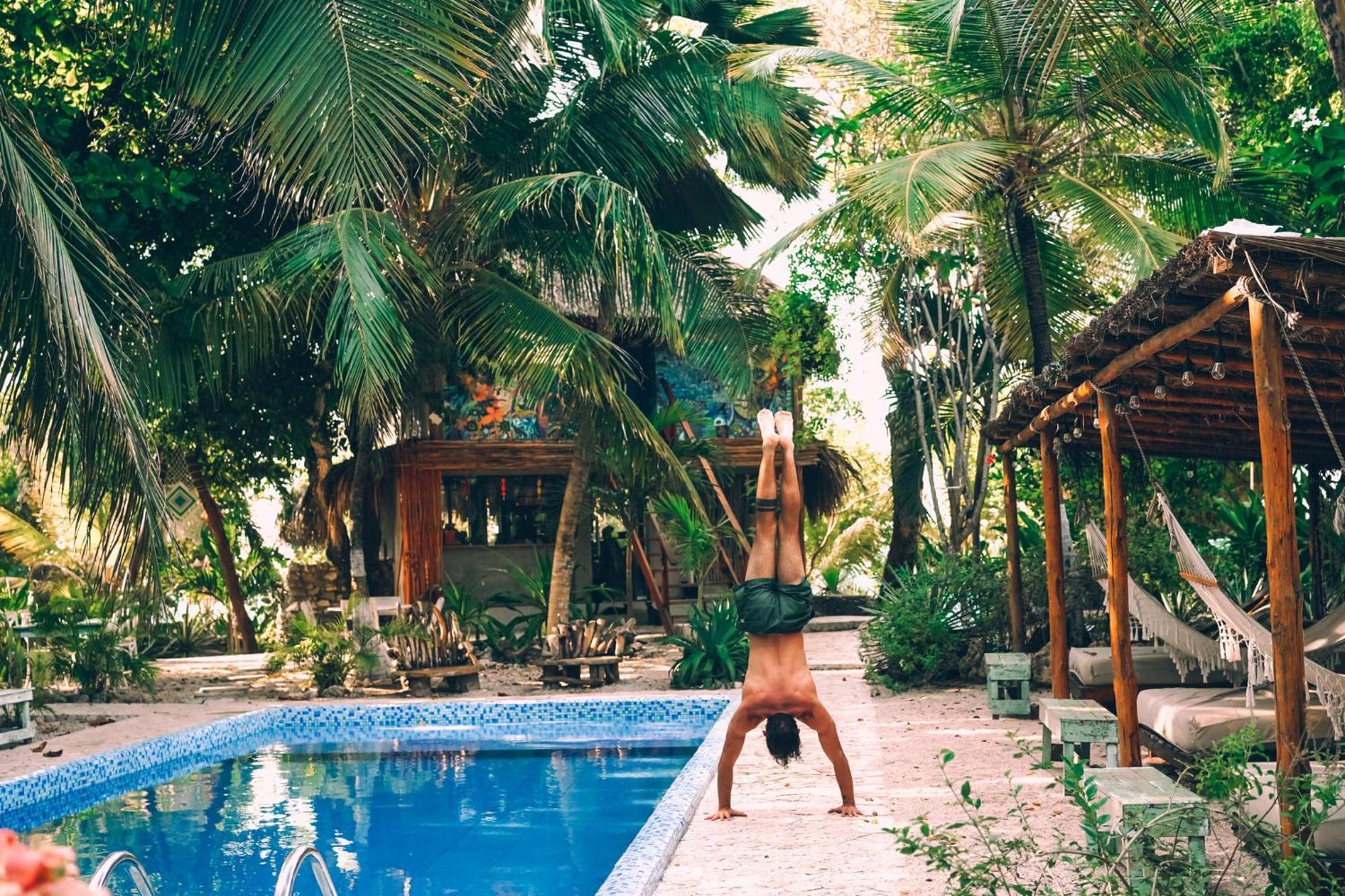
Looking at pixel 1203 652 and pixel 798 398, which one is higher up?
pixel 798 398

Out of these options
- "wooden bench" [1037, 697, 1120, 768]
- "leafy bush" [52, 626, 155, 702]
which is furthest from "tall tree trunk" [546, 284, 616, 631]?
"wooden bench" [1037, 697, 1120, 768]

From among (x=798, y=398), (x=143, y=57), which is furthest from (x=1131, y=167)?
(x=143, y=57)

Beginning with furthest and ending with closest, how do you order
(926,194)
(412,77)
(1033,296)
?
1. (1033,296)
2. (926,194)
3. (412,77)

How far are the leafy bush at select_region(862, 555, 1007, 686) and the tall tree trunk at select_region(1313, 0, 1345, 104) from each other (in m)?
7.10

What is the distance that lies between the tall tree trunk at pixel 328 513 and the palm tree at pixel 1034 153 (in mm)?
6918

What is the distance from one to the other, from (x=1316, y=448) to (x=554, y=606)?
717 cm

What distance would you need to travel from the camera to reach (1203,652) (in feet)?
20.9

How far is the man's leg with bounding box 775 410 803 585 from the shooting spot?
568 centimetres

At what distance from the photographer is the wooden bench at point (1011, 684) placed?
8.60m

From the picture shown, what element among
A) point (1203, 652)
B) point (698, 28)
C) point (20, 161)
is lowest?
point (1203, 652)

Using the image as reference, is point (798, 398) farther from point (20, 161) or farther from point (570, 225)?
point (20, 161)

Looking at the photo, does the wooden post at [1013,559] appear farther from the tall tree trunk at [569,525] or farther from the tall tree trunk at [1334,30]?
the tall tree trunk at [1334,30]

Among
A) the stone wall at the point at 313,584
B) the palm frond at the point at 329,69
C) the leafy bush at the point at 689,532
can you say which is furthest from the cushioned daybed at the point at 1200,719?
the stone wall at the point at 313,584

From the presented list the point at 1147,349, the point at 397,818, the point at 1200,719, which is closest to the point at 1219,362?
the point at 1147,349
